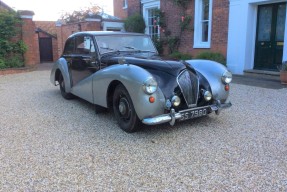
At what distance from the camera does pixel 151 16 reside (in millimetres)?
15055

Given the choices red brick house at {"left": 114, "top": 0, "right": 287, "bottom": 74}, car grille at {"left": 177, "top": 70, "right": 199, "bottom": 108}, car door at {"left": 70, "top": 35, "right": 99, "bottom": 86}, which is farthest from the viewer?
red brick house at {"left": 114, "top": 0, "right": 287, "bottom": 74}

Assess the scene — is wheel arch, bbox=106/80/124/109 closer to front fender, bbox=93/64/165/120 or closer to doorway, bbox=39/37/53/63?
front fender, bbox=93/64/165/120

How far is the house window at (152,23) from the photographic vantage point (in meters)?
14.3

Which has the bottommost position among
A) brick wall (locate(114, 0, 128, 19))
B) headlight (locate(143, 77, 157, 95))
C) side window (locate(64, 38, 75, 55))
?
headlight (locate(143, 77, 157, 95))

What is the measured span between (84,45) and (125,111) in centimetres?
224

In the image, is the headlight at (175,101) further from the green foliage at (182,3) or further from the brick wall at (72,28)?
the brick wall at (72,28)

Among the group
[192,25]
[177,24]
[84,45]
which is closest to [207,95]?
[84,45]

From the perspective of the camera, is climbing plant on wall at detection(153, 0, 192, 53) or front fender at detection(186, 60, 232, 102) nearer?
front fender at detection(186, 60, 232, 102)

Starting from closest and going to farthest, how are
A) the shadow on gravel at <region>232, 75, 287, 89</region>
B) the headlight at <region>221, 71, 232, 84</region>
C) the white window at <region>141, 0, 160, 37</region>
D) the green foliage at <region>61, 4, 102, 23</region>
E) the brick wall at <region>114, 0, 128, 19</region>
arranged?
the headlight at <region>221, 71, 232, 84</region>, the shadow on gravel at <region>232, 75, 287, 89</region>, the white window at <region>141, 0, 160, 37</region>, the brick wall at <region>114, 0, 128, 19</region>, the green foliage at <region>61, 4, 102, 23</region>

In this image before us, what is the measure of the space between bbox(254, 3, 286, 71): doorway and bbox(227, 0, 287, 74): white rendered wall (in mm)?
203

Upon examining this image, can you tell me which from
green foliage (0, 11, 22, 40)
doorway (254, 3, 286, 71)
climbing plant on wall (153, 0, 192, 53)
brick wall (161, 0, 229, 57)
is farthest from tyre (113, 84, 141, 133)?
green foliage (0, 11, 22, 40)

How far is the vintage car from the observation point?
3.90 m

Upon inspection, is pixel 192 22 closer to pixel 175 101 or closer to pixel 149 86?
pixel 175 101

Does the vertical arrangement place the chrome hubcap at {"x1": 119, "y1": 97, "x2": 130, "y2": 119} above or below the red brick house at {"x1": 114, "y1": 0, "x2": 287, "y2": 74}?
below
